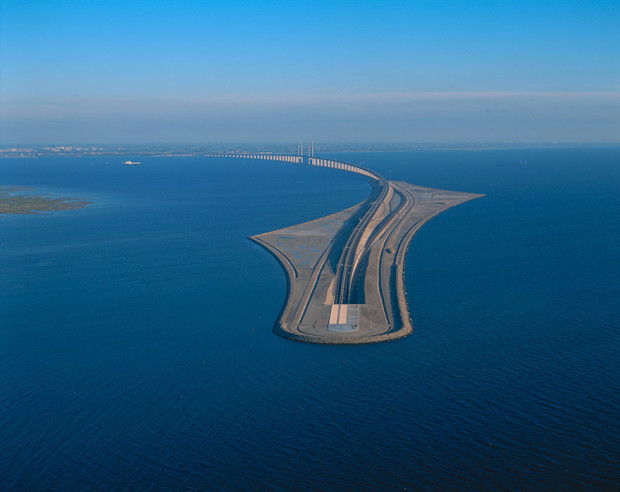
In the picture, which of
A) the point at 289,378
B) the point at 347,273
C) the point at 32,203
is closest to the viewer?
the point at 289,378

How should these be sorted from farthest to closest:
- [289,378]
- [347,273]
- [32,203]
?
1. [32,203]
2. [347,273]
3. [289,378]

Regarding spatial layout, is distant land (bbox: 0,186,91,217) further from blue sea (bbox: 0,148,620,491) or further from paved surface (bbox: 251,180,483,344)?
paved surface (bbox: 251,180,483,344)

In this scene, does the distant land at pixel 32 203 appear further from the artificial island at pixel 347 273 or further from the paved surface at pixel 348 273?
the paved surface at pixel 348 273

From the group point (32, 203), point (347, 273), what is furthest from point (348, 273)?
point (32, 203)

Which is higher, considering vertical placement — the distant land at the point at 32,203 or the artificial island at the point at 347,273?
the artificial island at the point at 347,273

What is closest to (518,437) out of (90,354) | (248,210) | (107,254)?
(90,354)

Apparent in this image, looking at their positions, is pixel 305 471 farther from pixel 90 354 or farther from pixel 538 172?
pixel 538 172

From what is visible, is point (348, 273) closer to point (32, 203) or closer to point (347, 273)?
point (347, 273)

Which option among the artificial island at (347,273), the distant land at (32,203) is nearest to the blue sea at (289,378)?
the artificial island at (347,273)
